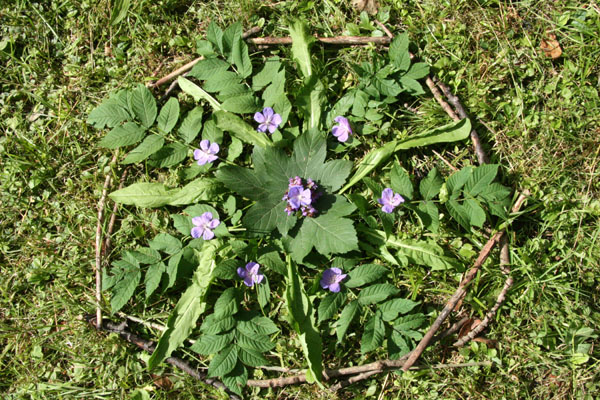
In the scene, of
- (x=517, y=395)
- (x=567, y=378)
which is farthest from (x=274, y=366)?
(x=567, y=378)

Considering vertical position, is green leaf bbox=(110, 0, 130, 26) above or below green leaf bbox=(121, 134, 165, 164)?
above

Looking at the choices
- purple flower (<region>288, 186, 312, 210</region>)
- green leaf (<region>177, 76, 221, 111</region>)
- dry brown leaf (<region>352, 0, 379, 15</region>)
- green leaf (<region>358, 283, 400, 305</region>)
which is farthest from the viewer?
dry brown leaf (<region>352, 0, 379, 15</region>)

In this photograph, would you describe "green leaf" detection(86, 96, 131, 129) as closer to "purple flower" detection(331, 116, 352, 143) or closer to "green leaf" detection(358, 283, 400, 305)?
"purple flower" detection(331, 116, 352, 143)

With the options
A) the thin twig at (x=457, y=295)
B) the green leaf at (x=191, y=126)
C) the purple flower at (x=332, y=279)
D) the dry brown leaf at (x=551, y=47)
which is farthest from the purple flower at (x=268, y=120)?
the dry brown leaf at (x=551, y=47)

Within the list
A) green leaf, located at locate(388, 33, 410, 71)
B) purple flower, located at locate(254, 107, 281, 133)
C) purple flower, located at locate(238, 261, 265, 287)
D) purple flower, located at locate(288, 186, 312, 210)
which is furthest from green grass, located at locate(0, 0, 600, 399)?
purple flower, located at locate(288, 186, 312, 210)

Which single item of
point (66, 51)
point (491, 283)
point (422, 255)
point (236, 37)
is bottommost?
point (491, 283)

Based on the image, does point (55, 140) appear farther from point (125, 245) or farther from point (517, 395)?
point (517, 395)

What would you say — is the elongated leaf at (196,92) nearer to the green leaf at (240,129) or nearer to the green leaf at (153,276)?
the green leaf at (240,129)
